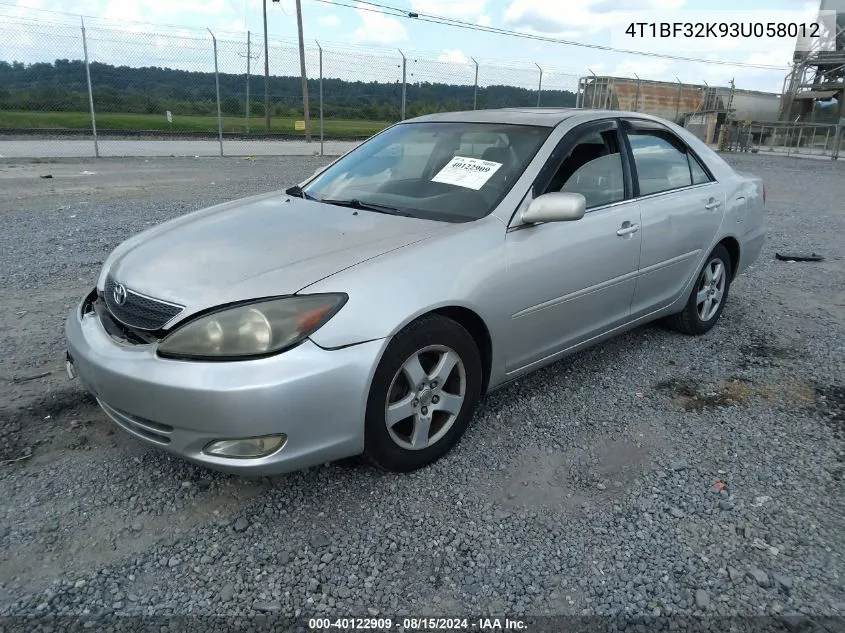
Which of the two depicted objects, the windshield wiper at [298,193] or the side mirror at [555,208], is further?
the windshield wiper at [298,193]

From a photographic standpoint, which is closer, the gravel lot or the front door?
the gravel lot

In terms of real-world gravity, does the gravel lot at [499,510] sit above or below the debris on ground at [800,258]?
below

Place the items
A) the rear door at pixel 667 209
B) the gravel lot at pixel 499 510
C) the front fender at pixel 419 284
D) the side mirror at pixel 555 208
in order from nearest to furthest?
the gravel lot at pixel 499 510, the front fender at pixel 419 284, the side mirror at pixel 555 208, the rear door at pixel 667 209

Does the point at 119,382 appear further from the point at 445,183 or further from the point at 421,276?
the point at 445,183

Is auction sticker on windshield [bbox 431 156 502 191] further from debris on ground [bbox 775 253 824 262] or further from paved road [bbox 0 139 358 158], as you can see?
paved road [bbox 0 139 358 158]

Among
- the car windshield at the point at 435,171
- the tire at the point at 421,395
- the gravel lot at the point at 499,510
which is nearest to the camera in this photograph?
the gravel lot at the point at 499,510

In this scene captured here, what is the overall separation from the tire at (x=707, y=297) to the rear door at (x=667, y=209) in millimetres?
201

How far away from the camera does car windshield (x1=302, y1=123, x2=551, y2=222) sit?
123 inches

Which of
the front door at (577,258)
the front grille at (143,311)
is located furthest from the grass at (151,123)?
the front grille at (143,311)

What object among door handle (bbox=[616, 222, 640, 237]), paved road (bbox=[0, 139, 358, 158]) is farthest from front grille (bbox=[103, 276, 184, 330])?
paved road (bbox=[0, 139, 358, 158])

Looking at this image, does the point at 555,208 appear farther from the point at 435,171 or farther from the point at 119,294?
the point at 119,294

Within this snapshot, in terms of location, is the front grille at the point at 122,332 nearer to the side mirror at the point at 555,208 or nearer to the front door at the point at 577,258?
the front door at the point at 577,258

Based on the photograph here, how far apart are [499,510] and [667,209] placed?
2.32 meters

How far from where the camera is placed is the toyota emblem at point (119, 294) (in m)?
2.57
